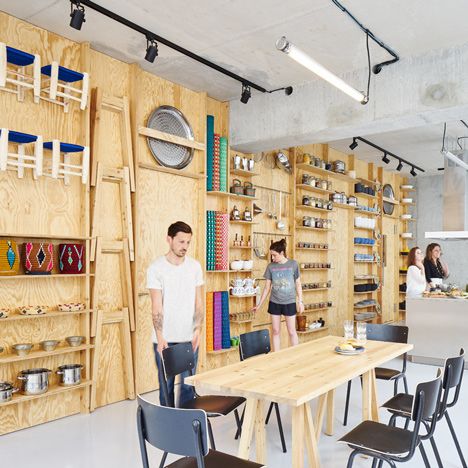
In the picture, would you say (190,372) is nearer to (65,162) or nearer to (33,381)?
(33,381)

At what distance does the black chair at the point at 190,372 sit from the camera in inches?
118

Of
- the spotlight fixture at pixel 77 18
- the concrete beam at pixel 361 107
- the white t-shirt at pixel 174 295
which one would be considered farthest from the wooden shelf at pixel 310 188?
the spotlight fixture at pixel 77 18

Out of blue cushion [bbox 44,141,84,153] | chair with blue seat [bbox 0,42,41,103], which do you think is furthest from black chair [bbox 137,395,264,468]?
chair with blue seat [bbox 0,42,41,103]

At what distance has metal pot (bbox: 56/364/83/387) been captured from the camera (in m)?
4.07

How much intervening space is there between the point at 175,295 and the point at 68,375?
53.6 inches

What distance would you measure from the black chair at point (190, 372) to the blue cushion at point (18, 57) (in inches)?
97.6

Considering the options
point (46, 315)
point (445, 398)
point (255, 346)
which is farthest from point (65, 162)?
point (445, 398)

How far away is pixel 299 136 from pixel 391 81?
114 cm

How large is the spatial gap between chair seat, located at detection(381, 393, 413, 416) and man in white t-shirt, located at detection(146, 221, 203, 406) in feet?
4.30

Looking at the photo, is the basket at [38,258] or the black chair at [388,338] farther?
the black chair at [388,338]

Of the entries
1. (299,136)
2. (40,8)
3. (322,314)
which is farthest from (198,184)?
(322,314)

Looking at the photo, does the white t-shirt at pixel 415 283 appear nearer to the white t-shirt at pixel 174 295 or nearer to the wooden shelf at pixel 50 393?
the white t-shirt at pixel 174 295

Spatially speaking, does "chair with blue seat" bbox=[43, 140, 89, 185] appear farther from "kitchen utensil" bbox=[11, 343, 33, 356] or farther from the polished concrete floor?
the polished concrete floor

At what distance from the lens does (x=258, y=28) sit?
13.7ft
